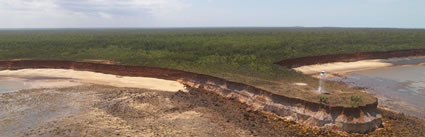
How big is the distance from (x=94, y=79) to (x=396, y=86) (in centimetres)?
2592

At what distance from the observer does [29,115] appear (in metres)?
14.5

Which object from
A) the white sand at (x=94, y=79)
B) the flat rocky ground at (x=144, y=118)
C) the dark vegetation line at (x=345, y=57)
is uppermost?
the dark vegetation line at (x=345, y=57)

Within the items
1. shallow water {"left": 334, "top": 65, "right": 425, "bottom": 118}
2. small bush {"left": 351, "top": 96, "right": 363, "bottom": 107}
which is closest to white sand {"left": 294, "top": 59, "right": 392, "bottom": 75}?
shallow water {"left": 334, "top": 65, "right": 425, "bottom": 118}

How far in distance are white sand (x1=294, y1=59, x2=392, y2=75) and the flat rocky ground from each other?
15.1m

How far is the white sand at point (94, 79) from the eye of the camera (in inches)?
859

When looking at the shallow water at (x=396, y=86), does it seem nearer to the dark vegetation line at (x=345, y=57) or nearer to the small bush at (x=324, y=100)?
the dark vegetation line at (x=345, y=57)

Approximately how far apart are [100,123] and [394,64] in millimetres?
37020

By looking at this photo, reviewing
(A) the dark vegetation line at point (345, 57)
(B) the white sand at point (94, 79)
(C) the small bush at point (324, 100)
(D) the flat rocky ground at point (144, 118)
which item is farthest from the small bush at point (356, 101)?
(A) the dark vegetation line at point (345, 57)

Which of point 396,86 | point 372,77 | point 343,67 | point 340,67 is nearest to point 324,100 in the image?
point 396,86

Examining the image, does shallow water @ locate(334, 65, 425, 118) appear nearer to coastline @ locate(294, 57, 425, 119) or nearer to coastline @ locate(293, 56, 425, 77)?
coastline @ locate(294, 57, 425, 119)

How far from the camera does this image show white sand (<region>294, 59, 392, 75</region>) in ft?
97.5

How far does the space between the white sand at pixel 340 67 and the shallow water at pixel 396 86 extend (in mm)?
1512

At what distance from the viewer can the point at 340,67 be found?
32125 millimetres

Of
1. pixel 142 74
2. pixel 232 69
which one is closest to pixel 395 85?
pixel 232 69
